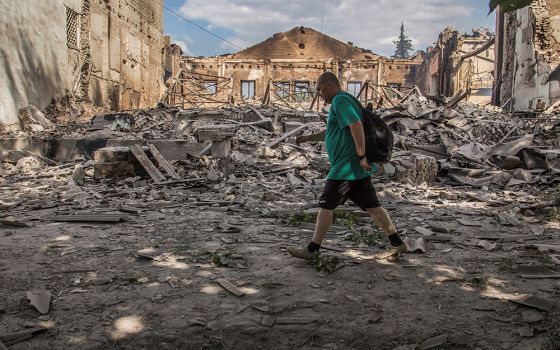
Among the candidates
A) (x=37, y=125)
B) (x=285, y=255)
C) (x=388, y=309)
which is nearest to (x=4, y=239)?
(x=285, y=255)

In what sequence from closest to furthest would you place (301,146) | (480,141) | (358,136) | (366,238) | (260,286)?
(260,286) < (358,136) < (366,238) < (301,146) < (480,141)

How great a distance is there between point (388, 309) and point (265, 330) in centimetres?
84

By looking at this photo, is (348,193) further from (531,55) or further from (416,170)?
(531,55)

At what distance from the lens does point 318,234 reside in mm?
3637

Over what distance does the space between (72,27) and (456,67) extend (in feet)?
76.3

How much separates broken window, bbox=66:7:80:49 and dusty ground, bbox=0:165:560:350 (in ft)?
47.7

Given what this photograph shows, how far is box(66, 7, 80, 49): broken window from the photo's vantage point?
17.0 metres

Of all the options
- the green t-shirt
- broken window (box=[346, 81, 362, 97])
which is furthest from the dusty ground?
Answer: broken window (box=[346, 81, 362, 97])

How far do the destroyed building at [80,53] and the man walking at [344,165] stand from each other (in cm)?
1311

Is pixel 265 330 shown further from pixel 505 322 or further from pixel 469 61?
→ pixel 469 61

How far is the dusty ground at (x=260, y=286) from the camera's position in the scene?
2.40m

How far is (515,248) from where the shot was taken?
4.23 meters

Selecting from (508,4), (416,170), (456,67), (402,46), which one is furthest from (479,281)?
(402,46)

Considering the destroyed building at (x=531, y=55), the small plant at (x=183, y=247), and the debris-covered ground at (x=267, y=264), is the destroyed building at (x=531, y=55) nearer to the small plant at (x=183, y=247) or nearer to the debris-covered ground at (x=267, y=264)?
the debris-covered ground at (x=267, y=264)
